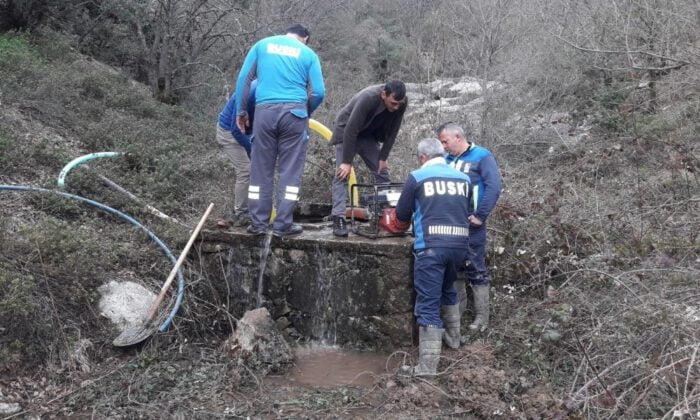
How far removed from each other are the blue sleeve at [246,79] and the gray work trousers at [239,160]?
586 millimetres

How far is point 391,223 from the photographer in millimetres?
5734

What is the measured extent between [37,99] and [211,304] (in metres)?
5.17

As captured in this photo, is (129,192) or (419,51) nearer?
(129,192)

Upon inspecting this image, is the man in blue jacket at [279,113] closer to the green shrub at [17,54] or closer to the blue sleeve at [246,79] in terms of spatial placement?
the blue sleeve at [246,79]

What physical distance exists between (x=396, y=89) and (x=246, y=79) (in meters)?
1.40

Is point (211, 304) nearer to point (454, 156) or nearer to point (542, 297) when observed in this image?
point (454, 156)

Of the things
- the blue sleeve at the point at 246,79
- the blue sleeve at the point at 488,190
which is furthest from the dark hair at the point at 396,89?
the blue sleeve at the point at 246,79

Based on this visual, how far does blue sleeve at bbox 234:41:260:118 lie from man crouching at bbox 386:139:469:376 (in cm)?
186

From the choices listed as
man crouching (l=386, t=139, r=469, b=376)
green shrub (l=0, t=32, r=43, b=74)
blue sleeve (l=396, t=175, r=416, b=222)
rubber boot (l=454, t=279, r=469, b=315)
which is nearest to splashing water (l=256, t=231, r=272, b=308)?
blue sleeve (l=396, t=175, r=416, b=222)

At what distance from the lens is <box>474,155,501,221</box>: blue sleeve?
5367mm

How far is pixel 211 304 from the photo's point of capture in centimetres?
603

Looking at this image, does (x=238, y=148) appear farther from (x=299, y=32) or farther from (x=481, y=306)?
(x=481, y=306)

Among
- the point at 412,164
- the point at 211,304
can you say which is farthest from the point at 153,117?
the point at 211,304

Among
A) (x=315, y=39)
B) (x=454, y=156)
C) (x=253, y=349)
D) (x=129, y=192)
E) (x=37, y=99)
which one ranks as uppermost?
(x=315, y=39)
